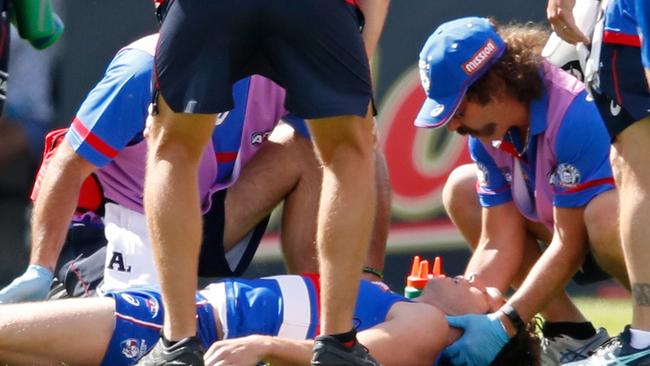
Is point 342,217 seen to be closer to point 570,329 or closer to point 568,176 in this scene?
point 568,176

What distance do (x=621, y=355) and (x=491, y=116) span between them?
1.12 meters

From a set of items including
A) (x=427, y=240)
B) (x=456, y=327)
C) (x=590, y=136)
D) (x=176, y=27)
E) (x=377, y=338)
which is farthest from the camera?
(x=427, y=240)

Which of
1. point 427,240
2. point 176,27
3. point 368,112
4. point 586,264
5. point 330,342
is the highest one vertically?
point 176,27

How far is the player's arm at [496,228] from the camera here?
455 cm

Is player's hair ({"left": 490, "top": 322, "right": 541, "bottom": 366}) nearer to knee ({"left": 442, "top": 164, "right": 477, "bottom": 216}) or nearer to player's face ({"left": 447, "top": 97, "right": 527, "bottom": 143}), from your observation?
player's face ({"left": 447, "top": 97, "right": 527, "bottom": 143})

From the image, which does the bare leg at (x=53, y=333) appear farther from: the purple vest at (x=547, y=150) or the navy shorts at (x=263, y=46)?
the purple vest at (x=547, y=150)

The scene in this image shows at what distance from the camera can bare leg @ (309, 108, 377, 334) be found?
3174mm

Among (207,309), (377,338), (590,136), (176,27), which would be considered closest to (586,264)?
(590,136)

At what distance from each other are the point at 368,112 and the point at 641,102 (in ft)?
2.22

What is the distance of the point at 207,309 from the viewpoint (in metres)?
3.80

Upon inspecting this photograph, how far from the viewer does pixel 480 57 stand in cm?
436

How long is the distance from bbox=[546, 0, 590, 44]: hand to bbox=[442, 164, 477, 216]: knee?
128 centimetres

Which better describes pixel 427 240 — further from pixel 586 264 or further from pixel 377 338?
pixel 377 338

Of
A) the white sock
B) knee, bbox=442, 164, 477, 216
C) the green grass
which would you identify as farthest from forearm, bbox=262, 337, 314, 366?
the green grass
